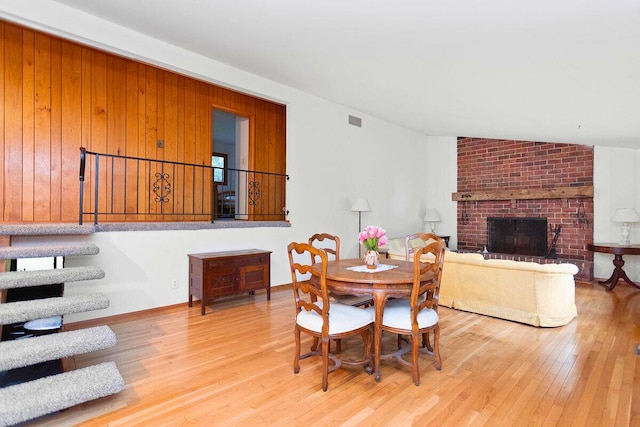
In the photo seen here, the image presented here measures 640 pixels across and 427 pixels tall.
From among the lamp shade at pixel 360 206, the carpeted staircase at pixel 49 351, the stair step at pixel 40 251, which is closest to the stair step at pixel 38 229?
the carpeted staircase at pixel 49 351

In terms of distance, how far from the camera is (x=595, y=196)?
5848 millimetres

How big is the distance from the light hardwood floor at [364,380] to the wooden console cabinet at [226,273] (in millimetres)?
422

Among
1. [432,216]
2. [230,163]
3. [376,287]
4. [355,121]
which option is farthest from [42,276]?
[230,163]

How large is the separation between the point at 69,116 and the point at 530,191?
7403mm

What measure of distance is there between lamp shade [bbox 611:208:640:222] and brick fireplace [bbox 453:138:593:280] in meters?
0.59

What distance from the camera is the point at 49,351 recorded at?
6.53ft

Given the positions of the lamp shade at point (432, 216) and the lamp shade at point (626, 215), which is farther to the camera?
the lamp shade at point (432, 216)

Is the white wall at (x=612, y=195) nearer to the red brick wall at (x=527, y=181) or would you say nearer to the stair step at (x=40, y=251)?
the red brick wall at (x=527, y=181)

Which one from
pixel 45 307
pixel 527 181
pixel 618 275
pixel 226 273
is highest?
pixel 527 181

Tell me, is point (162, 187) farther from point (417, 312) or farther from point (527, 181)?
point (527, 181)

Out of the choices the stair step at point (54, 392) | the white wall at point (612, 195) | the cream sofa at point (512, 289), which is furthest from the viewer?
the white wall at point (612, 195)

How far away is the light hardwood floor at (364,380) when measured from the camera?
1.97 metres

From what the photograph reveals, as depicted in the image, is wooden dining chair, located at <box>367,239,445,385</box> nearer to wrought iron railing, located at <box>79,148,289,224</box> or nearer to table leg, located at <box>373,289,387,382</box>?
table leg, located at <box>373,289,387,382</box>

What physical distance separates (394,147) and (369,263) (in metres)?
4.84
